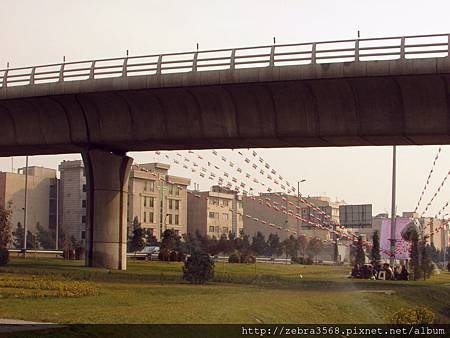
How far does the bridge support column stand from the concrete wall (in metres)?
1.18

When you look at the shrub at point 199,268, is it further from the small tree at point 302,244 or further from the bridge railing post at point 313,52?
the small tree at point 302,244

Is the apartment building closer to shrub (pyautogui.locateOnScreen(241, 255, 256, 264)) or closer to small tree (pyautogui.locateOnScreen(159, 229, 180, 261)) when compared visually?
small tree (pyautogui.locateOnScreen(159, 229, 180, 261))

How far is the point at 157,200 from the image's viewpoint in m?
143

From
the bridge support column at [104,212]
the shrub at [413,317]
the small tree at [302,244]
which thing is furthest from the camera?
the small tree at [302,244]

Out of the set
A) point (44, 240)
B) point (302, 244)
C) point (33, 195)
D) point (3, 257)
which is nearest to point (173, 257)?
point (3, 257)

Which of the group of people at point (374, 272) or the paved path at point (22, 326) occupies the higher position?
the paved path at point (22, 326)

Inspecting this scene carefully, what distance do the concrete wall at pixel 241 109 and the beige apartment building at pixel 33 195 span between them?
102498 mm

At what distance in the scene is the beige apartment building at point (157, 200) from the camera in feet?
442

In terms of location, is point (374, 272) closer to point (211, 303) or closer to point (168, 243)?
point (211, 303)

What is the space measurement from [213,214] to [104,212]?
117732 mm

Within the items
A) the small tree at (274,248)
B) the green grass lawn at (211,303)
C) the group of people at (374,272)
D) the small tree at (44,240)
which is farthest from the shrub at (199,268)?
the small tree at (44,240)

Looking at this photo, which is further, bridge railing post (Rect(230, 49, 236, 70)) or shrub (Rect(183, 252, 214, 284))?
bridge railing post (Rect(230, 49, 236, 70))

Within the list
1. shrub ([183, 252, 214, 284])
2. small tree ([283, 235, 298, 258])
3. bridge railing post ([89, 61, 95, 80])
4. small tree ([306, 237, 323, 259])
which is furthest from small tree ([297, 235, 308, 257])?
shrub ([183, 252, 214, 284])

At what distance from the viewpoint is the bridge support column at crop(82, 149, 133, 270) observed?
142 ft
